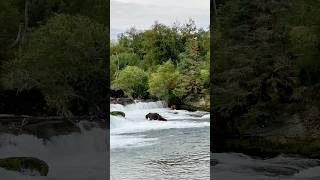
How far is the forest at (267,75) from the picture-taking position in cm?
578

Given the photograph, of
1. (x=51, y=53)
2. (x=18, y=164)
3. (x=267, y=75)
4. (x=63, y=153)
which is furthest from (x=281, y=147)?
(x=18, y=164)

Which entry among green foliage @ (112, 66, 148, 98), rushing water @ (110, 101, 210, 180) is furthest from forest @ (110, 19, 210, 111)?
rushing water @ (110, 101, 210, 180)

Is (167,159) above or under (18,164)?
under

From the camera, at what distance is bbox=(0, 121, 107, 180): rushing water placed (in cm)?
559

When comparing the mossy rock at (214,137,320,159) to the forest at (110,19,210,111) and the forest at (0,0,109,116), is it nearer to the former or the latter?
the forest at (0,0,109,116)

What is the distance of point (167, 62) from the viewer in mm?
8250

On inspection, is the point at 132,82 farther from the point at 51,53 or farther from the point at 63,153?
the point at 63,153

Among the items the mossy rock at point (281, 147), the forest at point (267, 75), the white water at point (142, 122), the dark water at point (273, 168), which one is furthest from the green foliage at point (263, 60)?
the white water at point (142, 122)

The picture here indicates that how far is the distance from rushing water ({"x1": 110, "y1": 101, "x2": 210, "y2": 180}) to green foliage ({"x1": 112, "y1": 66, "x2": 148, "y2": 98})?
0.22 m

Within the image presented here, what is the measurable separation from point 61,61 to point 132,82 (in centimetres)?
239

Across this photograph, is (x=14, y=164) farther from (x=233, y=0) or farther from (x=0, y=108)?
(x=233, y=0)

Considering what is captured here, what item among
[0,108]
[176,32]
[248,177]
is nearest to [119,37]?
[176,32]

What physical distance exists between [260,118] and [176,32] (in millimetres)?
2810

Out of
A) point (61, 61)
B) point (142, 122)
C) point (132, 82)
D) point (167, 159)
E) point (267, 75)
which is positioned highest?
point (61, 61)
